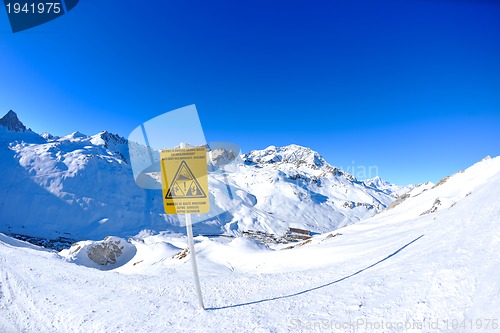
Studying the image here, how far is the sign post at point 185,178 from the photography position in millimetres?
5023

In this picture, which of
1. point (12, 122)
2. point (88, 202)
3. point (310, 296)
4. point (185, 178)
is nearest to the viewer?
point (185, 178)

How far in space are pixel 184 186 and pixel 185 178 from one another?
6.6 inches

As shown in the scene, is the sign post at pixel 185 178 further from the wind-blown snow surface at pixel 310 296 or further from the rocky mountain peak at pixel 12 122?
the rocky mountain peak at pixel 12 122

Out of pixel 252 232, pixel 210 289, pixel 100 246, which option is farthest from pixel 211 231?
pixel 210 289

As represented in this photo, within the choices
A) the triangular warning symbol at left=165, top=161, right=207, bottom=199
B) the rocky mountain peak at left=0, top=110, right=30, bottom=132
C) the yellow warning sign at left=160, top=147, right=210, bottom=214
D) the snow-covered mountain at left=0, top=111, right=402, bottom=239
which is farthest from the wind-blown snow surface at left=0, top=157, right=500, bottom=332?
the rocky mountain peak at left=0, top=110, right=30, bottom=132

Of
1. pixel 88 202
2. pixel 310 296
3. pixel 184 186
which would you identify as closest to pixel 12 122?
pixel 88 202

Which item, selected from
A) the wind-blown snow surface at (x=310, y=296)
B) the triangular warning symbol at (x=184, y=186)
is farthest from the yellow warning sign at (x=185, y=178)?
the wind-blown snow surface at (x=310, y=296)

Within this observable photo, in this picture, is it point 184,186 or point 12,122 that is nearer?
point 184,186

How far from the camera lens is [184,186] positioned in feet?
16.7

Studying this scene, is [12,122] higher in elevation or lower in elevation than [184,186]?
higher

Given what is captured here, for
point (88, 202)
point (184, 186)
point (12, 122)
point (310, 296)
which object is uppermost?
point (12, 122)

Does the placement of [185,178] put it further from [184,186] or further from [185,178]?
[184,186]

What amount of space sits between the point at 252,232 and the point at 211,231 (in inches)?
672

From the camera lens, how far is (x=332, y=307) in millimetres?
4855
